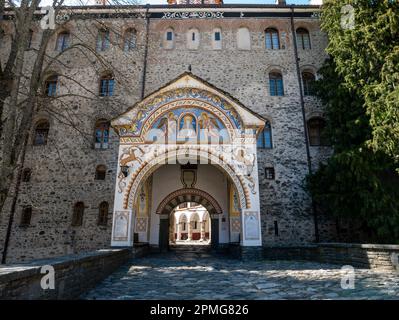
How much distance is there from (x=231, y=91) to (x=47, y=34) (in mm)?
8883

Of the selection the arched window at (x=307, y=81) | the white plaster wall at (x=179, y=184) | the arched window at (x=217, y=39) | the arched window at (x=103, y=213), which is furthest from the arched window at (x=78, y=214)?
the arched window at (x=307, y=81)

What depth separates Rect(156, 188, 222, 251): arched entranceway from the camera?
481 inches

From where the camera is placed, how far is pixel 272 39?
Result: 14.9 m

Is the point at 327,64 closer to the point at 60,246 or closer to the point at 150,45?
the point at 150,45

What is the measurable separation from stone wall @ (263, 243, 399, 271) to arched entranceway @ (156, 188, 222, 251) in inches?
137

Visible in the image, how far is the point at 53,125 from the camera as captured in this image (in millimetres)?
13312

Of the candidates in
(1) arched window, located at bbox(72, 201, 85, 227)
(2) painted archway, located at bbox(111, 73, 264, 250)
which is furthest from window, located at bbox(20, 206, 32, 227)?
(2) painted archway, located at bbox(111, 73, 264, 250)

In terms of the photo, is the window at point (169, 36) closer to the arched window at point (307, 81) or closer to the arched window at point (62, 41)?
the arched window at point (62, 41)

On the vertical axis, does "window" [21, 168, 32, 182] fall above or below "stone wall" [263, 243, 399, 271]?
above

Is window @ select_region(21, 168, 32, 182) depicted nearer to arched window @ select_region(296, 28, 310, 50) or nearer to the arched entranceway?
the arched entranceway

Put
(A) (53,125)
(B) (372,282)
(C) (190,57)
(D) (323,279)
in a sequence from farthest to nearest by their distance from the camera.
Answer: (C) (190,57)
(A) (53,125)
(D) (323,279)
(B) (372,282)

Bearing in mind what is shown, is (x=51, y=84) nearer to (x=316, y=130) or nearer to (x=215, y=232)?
(x=215, y=232)

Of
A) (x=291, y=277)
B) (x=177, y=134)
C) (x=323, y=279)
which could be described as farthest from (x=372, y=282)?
(x=177, y=134)

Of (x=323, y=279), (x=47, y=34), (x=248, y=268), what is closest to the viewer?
Result: (x=323, y=279)
